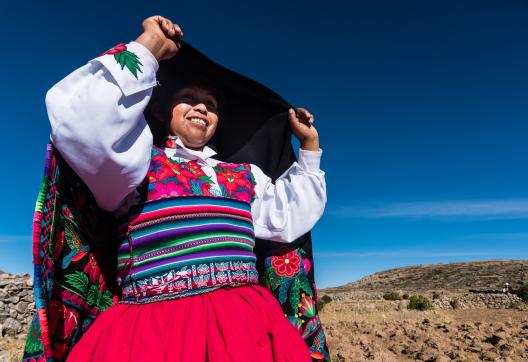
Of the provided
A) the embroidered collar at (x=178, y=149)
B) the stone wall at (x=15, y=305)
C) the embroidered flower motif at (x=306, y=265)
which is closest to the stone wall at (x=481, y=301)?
the stone wall at (x=15, y=305)

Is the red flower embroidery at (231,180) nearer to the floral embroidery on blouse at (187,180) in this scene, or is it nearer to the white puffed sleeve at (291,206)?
the floral embroidery on blouse at (187,180)

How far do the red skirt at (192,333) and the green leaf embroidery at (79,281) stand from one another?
0.11m

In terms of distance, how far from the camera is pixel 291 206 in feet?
6.33

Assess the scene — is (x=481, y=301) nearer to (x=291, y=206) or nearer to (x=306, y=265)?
(x=306, y=265)

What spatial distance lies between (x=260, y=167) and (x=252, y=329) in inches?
39.9

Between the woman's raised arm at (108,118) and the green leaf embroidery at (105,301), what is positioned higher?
the woman's raised arm at (108,118)

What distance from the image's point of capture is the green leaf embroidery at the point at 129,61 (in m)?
1.29

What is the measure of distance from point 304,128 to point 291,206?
414 millimetres

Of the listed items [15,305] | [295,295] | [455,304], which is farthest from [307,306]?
[455,304]

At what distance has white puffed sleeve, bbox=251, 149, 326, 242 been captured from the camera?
1899 mm

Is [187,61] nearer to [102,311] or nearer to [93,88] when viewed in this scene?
[93,88]

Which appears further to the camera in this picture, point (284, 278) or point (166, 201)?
point (284, 278)

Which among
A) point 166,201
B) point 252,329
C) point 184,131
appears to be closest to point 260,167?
point 184,131

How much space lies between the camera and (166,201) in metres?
1.49
